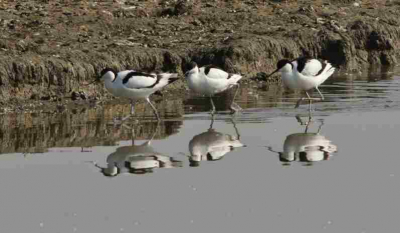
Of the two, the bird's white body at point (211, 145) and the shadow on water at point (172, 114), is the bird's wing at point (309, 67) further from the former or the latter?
the bird's white body at point (211, 145)

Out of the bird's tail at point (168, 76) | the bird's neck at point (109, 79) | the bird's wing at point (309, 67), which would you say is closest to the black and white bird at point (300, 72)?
the bird's wing at point (309, 67)

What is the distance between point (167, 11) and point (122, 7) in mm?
1076

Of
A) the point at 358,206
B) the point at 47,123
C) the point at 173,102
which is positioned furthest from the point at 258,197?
the point at 173,102

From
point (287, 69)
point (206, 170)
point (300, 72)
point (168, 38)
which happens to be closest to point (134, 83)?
point (287, 69)

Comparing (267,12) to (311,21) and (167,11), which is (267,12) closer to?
(311,21)

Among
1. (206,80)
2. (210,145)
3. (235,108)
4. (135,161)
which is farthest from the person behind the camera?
(235,108)

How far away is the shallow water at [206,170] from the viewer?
10625 millimetres

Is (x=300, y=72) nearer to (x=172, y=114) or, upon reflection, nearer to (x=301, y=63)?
(x=301, y=63)

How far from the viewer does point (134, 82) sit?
17.2 m

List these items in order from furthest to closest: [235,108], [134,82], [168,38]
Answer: [168,38] → [235,108] → [134,82]

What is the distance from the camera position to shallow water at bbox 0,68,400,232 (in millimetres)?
10625

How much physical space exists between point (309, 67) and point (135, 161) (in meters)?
5.70

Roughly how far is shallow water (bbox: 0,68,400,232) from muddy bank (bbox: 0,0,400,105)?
4.66 ft

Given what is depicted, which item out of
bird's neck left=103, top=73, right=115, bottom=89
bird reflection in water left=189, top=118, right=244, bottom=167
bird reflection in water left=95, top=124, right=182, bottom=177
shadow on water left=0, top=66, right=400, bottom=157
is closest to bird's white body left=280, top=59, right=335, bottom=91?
shadow on water left=0, top=66, right=400, bottom=157
